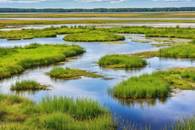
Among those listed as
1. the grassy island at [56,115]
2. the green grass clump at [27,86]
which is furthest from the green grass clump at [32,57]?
the grassy island at [56,115]

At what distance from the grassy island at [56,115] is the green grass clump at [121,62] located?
14.5 metres

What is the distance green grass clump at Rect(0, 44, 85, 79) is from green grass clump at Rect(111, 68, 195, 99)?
383 inches

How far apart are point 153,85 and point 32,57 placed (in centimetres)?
1640

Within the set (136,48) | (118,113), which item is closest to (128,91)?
(118,113)

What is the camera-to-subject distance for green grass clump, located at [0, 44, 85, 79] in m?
31.7

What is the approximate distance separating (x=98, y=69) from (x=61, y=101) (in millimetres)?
14957

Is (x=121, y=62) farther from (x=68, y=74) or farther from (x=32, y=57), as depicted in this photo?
(x=32, y=57)

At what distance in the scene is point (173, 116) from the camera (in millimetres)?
18859

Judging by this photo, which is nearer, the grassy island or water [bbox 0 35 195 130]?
the grassy island

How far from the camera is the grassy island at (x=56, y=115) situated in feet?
50.9

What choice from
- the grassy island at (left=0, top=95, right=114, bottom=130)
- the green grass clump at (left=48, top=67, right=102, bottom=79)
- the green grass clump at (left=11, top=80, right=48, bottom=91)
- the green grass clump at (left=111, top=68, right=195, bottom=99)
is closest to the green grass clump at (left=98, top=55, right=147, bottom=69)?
the green grass clump at (left=48, top=67, right=102, bottom=79)

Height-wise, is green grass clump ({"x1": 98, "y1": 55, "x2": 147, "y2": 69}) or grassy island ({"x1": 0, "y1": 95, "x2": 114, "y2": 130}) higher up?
grassy island ({"x1": 0, "y1": 95, "x2": 114, "y2": 130})

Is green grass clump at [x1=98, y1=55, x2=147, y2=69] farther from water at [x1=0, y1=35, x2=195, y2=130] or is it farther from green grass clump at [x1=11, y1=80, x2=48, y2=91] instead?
green grass clump at [x1=11, y1=80, x2=48, y2=91]

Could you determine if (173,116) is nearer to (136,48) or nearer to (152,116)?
(152,116)
